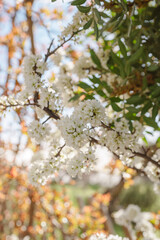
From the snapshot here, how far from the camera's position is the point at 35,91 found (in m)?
0.72

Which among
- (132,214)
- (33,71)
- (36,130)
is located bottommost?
(132,214)

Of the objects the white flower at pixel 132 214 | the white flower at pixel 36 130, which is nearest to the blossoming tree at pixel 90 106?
the white flower at pixel 36 130

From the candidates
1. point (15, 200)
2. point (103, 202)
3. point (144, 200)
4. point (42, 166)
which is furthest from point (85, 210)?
point (42, 166)

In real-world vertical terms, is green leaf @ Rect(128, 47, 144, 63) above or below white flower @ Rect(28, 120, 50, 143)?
below

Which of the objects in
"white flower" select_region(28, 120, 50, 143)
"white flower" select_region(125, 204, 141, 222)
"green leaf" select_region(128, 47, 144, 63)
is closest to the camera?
"green leaf" select_region(128, 47, 144, 63)

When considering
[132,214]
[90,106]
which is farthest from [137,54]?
[132,214]

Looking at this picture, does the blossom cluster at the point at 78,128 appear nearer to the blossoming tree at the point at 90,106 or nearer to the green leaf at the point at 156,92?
the blossoming tree at the point at 90,106

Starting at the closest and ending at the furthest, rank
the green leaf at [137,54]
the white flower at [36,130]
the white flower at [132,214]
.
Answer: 1. the green leaf at [137,54]
2. the white flower at [36,130]
3. the white flower at [132,214]

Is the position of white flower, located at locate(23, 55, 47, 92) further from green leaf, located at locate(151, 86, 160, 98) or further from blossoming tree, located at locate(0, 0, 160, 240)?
green leaf, located at locate(151, 86, 160, 98)

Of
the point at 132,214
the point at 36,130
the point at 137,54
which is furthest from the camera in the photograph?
the point at 132,214

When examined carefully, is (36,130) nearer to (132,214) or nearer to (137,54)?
(137,54)

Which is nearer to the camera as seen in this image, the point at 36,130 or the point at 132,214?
the point at 36,130

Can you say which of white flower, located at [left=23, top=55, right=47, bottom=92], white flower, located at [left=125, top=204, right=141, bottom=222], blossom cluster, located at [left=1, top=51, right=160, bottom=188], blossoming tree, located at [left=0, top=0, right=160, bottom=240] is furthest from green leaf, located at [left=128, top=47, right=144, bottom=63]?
white flower, located at [left=125, top=204, right=141, bottom=222]

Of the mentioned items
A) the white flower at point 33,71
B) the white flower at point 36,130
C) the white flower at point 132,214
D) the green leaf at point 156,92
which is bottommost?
the white flower at point 132,214
